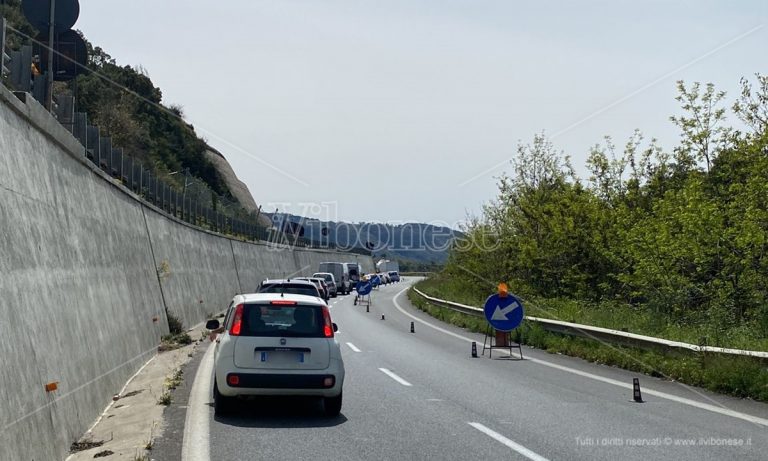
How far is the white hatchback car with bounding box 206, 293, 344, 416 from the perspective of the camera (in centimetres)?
922

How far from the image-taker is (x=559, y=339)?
1758 cm

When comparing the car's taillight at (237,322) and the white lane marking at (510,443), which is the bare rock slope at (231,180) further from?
the white lane marking at (510,443)

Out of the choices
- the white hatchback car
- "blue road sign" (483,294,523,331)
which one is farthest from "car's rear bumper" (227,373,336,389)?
"blue road sign" (483,294,523,331)

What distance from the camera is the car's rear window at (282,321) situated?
31.2 ft

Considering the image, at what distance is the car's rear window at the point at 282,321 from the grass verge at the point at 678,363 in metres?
6.00

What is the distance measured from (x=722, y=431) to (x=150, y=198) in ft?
66.3

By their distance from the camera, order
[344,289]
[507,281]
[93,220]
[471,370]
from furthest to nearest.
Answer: [344,289] → [507,281] → [471,370] → [93,220]

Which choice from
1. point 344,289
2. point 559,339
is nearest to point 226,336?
point 559,339

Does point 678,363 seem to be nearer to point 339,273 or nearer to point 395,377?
point 395,377

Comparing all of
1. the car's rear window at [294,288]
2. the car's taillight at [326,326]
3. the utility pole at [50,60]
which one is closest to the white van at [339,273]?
the car's rear window at [294,288]

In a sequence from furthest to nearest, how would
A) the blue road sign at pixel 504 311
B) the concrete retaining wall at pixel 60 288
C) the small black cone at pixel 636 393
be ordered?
the blue road sign at pixel 504 311
the small black cone at pixel 636 393
the concrete retaining wall at pixel 60 288

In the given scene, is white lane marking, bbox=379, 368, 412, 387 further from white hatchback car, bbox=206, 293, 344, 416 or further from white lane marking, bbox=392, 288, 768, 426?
white lane marking, bbox=392, 288, 768, 426

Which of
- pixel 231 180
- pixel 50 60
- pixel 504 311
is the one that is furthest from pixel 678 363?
pixel 231 180

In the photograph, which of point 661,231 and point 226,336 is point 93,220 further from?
point 661,231
